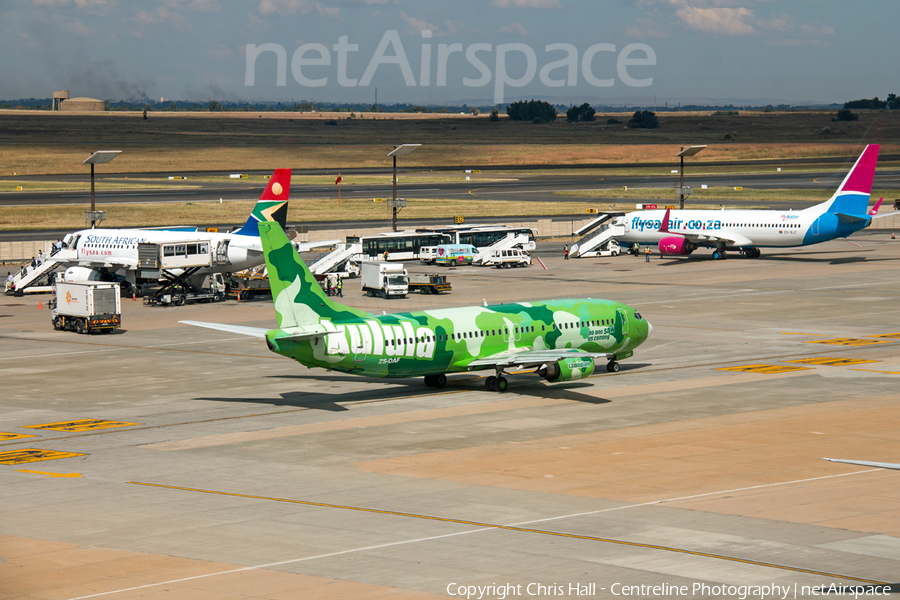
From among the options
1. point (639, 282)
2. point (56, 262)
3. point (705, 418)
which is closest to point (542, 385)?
point (705, 418)

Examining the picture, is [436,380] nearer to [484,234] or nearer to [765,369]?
[765,369]

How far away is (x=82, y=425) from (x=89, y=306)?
1132 inches

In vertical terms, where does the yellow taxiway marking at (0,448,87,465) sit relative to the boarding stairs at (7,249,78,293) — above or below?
below

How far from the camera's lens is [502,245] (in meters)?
120

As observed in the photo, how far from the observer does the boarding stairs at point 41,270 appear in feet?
319

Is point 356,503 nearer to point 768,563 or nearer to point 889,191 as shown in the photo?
point 768,563

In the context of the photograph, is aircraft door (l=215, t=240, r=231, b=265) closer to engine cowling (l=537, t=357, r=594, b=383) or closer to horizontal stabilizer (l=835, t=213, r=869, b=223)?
engine cowling (l=537, t=357, r=594, b=383)

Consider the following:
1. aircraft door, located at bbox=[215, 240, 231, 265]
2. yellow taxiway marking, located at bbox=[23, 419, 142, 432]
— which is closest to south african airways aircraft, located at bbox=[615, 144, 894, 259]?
aircraft door, located at bbox=[215, 240, 231, 265]

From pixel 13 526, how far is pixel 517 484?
50.3 ft

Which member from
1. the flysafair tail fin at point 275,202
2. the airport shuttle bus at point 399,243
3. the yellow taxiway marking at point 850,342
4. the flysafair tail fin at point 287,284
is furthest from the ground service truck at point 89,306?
the airport shuttle bus at point 399,243

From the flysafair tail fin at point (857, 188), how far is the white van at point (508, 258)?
31.4 metres

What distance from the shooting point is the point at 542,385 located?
56500mm

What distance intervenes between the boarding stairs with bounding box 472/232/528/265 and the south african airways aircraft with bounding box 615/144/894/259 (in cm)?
1207

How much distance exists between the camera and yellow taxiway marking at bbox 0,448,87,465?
136 feet
